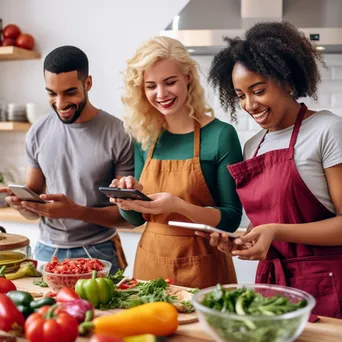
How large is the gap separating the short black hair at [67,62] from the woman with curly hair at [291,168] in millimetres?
743

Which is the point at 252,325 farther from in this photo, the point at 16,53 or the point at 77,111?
the point at 16,53

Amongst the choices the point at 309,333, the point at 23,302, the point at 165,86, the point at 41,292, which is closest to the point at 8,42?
the point at 165,86

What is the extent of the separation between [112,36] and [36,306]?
2.94 metres

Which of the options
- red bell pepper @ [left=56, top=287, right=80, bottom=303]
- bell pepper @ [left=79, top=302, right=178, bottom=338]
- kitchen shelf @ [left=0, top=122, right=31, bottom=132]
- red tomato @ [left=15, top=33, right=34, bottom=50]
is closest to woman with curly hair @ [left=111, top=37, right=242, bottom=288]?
red bell pepper @ [left=56, top=287, right=80, bottom=303]

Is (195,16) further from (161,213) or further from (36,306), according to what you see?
(36,306)

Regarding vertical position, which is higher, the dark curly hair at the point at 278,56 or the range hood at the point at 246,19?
the range hood at the point at 246,19

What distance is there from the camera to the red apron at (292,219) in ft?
5.93

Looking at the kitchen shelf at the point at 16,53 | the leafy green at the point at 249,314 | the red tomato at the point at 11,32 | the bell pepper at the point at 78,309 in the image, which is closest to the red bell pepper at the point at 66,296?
the bell pepper at the point at 78,309

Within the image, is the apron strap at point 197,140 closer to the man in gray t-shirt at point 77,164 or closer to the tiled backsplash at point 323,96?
the man in gray t-shirt at point 77,164

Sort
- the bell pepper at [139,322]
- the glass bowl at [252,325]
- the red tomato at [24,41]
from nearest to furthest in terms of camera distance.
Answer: the glass bowl at [252,325] < the bell pepper at [139,322] < the red tomato at [24,41]

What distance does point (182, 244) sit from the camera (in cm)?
220

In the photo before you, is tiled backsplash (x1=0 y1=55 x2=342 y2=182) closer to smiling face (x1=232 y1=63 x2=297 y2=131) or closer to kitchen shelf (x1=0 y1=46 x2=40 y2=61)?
kitchen shelf (x1=0 y1=46 x2=40 y2=61)

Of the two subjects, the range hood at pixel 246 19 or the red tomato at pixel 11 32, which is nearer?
the range hood at pixel 246 19

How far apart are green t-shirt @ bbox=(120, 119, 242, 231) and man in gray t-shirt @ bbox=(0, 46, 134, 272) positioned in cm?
24
